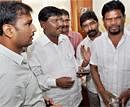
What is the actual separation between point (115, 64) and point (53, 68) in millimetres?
506

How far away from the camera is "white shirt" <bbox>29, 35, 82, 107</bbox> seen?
224cm

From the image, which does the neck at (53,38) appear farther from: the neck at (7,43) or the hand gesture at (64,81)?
the neck at (7,43)

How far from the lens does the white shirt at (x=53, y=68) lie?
224 cm

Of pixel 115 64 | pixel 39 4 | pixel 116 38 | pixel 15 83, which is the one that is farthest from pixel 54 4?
pixel 15 83

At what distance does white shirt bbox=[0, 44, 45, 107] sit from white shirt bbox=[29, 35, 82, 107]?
814 mm

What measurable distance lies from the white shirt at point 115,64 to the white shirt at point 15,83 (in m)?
0.97

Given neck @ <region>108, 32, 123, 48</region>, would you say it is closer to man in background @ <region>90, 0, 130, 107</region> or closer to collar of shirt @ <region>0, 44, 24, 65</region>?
man in background @ <region>90, 0, 130, 107</region>

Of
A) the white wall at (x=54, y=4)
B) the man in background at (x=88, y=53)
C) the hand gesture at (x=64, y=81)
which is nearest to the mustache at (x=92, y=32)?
the man in background at (x=88, y=53)

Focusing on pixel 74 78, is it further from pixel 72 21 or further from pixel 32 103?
pixel 72 21

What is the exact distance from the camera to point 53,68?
2.25 meters

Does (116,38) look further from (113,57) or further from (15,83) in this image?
(15,83)

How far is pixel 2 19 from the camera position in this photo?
138 cm

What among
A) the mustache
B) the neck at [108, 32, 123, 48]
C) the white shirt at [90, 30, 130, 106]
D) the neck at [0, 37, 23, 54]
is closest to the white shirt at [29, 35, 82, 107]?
the white shirt at [90, 30, 130, 106]

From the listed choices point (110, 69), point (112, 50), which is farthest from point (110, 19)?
point (110, 69)
